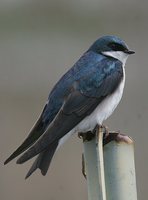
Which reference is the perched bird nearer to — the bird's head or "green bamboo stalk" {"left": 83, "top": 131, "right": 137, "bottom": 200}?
the bird's head

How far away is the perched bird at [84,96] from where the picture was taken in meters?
2.14

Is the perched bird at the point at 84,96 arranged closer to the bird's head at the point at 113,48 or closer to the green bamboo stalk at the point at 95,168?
the bird's head at the point at 113,48

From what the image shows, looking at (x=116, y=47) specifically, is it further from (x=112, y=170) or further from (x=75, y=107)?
(x=112, y=170)

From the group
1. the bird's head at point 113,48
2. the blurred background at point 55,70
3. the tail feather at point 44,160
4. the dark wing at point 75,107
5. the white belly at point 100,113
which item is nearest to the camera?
the tail feather at point 44,160

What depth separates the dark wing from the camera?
2.08 metres

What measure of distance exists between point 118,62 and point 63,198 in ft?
5.17

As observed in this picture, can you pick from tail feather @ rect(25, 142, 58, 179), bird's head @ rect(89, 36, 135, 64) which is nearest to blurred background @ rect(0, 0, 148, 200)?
bird's head @ rect(89, 36, 135, 64)

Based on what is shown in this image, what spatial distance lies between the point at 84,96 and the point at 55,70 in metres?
3.19

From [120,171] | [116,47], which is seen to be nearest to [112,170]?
[120,171]

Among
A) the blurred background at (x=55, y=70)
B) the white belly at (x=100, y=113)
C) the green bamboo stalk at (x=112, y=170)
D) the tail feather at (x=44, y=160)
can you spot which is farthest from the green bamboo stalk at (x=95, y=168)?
the blurred background at (x=55, y=70)

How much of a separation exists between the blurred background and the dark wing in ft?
5.23

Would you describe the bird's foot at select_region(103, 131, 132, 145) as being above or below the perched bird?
below

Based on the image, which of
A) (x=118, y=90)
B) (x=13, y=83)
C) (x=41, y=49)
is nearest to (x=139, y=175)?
(x=13, y=83)

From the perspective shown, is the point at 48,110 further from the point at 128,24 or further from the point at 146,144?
the point at 128,24
